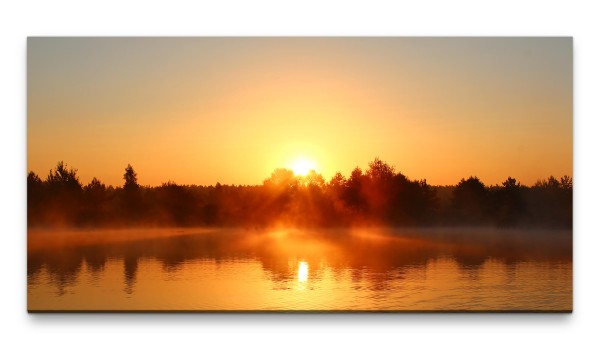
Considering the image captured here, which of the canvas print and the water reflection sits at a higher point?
the canvas print

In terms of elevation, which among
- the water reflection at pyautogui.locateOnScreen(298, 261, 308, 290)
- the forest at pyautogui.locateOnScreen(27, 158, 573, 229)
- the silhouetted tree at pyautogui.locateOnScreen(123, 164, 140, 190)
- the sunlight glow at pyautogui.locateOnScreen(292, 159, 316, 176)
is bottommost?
the water reflection at pyautogui.locateOnScreen(298, 261, 308, 290)

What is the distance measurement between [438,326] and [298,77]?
70.6 inches

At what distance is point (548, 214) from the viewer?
5.32m

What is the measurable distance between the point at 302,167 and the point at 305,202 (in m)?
0.23

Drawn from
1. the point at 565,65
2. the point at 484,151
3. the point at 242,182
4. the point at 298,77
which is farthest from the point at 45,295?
the point at 565,65

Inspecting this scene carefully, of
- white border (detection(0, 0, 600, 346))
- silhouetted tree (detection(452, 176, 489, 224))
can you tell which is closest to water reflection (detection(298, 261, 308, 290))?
white border (detection(0, 0, 600, 346))

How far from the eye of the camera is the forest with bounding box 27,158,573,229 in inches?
210

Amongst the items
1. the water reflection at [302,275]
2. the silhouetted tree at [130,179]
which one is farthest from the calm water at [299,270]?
the silhouetted tree at [130,179]

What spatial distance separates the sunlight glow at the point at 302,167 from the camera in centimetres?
537

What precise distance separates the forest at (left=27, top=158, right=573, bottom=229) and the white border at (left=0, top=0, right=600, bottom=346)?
0.21 meters

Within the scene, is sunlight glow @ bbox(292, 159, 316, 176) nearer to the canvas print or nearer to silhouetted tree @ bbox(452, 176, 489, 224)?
the canvas print

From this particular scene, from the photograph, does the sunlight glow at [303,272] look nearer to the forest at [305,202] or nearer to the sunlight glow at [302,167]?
the forest at [305,202]
